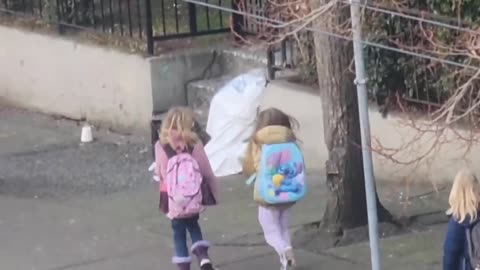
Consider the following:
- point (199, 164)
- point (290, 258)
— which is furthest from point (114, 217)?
point (290, 258)

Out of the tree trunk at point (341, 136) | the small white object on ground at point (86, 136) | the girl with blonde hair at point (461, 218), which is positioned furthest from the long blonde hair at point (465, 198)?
the small white object on ground at point (86, 136)

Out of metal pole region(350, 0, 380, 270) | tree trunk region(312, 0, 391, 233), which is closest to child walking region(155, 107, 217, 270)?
tree trunk region(312, 0, 391, 233)

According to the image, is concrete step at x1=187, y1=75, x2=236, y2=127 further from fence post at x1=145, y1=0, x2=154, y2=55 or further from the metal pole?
the metal pole

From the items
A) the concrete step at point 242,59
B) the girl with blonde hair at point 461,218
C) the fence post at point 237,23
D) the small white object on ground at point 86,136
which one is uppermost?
the girl with blonde hair at point 461,218

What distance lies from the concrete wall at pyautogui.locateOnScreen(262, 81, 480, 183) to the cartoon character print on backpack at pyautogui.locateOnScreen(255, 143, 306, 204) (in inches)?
38.1

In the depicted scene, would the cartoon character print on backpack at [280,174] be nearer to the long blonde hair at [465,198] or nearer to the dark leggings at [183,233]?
the dark leggings at [183,233]

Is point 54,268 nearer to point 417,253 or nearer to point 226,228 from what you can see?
point 226,228

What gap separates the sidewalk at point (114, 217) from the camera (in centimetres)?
803

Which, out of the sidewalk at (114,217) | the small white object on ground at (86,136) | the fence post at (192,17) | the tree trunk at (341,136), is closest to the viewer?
the sidewalk at (114,217)

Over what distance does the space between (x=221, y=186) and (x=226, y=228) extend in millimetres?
1263

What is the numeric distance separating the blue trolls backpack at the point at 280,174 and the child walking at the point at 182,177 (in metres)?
0.29

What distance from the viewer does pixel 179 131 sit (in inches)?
296

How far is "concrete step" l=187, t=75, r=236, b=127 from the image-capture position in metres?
11.5

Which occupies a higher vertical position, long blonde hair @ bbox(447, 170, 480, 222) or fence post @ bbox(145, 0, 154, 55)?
long blonde hair @ bbox(447, 170, 480, 222)
